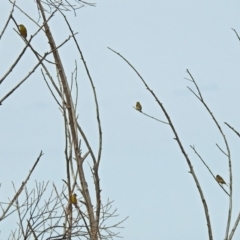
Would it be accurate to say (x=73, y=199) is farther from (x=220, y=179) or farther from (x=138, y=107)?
(x=220, y=179)

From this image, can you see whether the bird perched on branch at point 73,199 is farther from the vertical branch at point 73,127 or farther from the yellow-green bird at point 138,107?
the yellow-green bird at point 138,107

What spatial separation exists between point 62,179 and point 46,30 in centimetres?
76

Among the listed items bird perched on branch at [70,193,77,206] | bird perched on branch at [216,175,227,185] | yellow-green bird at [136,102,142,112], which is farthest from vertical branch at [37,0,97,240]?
bird perched on branch at [216,175,227,185]

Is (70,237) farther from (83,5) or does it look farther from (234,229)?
(83,5)

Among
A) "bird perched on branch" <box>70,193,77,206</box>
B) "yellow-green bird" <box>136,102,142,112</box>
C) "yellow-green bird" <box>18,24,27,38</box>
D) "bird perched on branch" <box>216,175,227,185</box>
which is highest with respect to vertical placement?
"yellow-green bird" <box>18,24,27,38</box>

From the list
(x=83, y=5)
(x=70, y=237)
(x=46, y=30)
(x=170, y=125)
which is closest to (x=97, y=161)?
(x=70, y=237)

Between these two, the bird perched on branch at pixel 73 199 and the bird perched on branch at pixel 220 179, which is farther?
the bird perched on branch at pixel 73 199

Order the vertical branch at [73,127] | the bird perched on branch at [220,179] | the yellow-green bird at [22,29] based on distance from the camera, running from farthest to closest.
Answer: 1. the vertical branch at [73,127]
2. the yellow-green bird at [22,29]
3. the bird perched on branch at [220,179]

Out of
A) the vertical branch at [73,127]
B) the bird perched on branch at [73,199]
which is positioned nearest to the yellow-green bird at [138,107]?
the vertical branch at [73,127]

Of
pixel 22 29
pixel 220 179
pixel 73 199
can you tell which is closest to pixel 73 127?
pixel 73 199

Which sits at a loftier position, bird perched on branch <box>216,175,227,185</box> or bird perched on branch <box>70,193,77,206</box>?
bird perched on branch <box>70,193,77,206</box>

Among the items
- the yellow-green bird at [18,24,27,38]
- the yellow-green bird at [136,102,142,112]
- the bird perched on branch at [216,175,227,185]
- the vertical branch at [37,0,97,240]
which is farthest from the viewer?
the vertical branch at [37,0,97,240]

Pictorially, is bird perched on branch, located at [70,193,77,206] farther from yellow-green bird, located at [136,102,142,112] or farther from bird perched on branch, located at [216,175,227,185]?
bird perched on branch, located at [216,175,227,185]

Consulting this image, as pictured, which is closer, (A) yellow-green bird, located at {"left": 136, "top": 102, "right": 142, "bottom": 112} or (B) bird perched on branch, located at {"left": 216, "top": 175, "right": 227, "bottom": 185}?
(B) bird perched on branch, located at {"left": 216, "top": 175, "right": 227, "bottom": 185}
